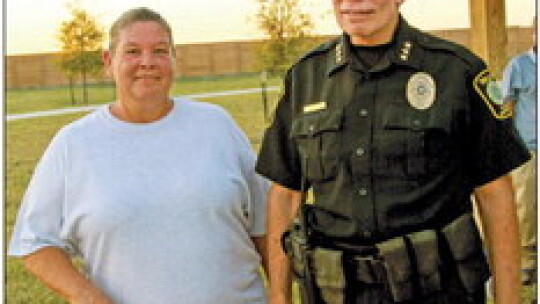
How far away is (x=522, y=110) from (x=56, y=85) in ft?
46.6

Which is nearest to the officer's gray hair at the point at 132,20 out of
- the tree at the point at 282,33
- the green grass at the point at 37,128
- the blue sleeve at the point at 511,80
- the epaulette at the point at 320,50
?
the epaulette at the point at 320,50

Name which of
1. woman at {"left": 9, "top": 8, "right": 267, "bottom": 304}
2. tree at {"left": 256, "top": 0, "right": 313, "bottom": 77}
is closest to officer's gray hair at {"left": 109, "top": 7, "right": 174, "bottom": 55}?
woman at {"left": 9, "top": 8, "right": 267, "bottom": 304}

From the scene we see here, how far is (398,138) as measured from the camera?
6.33ft

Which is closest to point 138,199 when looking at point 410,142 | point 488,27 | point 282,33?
point 410,142

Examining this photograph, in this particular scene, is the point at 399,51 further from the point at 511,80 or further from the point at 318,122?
the point at 511,80

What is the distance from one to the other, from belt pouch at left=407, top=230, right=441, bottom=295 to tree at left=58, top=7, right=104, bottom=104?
12483 mm

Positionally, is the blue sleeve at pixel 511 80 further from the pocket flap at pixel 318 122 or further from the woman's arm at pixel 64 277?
the woman's arm at pixel 64 277

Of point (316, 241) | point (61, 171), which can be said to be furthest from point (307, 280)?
point (61, 171)

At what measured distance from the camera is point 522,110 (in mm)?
4746

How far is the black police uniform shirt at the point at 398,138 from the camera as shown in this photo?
1895 millimetres

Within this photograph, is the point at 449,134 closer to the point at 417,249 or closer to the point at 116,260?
the point at 417,249

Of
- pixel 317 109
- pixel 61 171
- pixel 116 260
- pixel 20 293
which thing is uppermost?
pixel 317 109

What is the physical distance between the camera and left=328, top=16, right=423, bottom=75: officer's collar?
1958 millimetres

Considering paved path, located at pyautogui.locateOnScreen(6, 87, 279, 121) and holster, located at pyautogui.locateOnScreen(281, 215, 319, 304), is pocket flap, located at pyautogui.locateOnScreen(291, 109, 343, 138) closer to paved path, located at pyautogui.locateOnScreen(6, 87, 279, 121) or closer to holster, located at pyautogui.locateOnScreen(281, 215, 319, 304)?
holster, located at pyautogui.locateOnScreen(281, 215, 319, 304)
